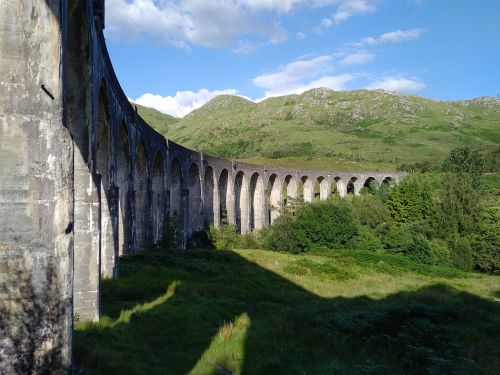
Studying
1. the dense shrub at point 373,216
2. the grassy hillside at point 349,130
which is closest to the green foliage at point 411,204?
the dense shrub at point 373,216

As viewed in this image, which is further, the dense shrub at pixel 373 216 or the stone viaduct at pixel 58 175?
the dense shrub at pixel 373 216

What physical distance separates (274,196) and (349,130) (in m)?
80.5

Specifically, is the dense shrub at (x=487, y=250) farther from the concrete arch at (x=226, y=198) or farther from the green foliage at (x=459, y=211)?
the concrete arch at (x=226, y=198)

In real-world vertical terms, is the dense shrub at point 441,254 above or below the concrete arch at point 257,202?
below

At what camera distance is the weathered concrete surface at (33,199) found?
187 inches

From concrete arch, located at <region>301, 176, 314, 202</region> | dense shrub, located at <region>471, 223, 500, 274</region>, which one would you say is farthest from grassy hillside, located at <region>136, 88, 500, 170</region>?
dense shrub, located at <region>471, 223, 500, 274</region>

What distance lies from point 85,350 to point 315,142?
103m

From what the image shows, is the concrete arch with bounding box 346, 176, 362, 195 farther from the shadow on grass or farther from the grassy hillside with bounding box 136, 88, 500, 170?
the shadow on grass

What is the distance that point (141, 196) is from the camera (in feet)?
74.4

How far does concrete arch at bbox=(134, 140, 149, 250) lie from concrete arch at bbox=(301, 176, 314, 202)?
3502cm

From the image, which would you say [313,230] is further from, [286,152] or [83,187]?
[286,152]

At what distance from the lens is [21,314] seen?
4.74 m

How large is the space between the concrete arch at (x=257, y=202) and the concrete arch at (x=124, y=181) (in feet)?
86.9

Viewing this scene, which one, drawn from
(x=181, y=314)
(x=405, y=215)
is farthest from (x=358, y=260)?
(x=181, y=314)
